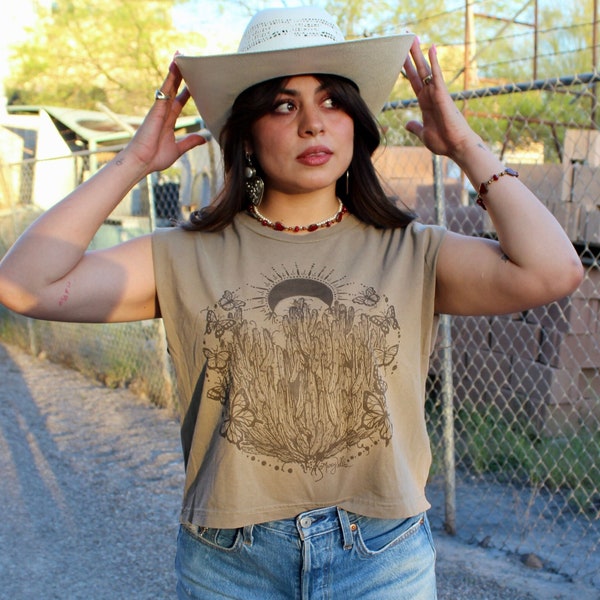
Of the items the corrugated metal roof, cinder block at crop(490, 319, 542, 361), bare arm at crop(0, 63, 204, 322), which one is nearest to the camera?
bare arm at crop(0, 63, 204, 322)

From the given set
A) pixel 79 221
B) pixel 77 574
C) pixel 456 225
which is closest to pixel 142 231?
pixel 456 225

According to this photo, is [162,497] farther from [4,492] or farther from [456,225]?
[456,225]

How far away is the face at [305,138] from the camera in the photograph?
175 centimetres

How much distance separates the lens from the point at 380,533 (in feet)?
5.42

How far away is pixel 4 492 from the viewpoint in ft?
14.7

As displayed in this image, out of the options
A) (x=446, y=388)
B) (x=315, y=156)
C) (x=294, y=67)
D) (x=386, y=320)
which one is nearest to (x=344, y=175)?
(x=315, y=156)

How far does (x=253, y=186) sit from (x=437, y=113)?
0.46 m

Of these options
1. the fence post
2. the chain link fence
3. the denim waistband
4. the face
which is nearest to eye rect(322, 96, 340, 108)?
the face

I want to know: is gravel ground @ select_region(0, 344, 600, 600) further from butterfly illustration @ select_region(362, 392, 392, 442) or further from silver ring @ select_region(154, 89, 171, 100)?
silver ring @ select_region(154, 89, 171, 100)

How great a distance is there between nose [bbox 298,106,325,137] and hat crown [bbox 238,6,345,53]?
144 mm

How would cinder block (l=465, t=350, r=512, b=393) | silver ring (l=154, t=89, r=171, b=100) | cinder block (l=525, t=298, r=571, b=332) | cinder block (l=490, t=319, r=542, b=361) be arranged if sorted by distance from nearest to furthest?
silver ring (l=154, t=89, r=171, b=100) < cinder block (l=525, t=298, r=571, b=332) < cinder block (l=490, t=319, r=542, b=361) < cinder block (l=465, t=350, r=512, b=393)

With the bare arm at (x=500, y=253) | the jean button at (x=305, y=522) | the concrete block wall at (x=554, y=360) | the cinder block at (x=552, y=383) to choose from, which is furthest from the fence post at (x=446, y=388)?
the jean button at (x=305, y=522)

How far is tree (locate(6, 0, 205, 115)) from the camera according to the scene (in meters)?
22.9

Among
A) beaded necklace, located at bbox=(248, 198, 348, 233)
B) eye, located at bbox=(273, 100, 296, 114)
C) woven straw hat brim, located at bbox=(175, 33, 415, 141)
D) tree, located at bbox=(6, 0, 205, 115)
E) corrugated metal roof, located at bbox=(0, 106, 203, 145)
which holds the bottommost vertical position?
beaded necklace, located at bbox=(248, 198, 348, 233)
